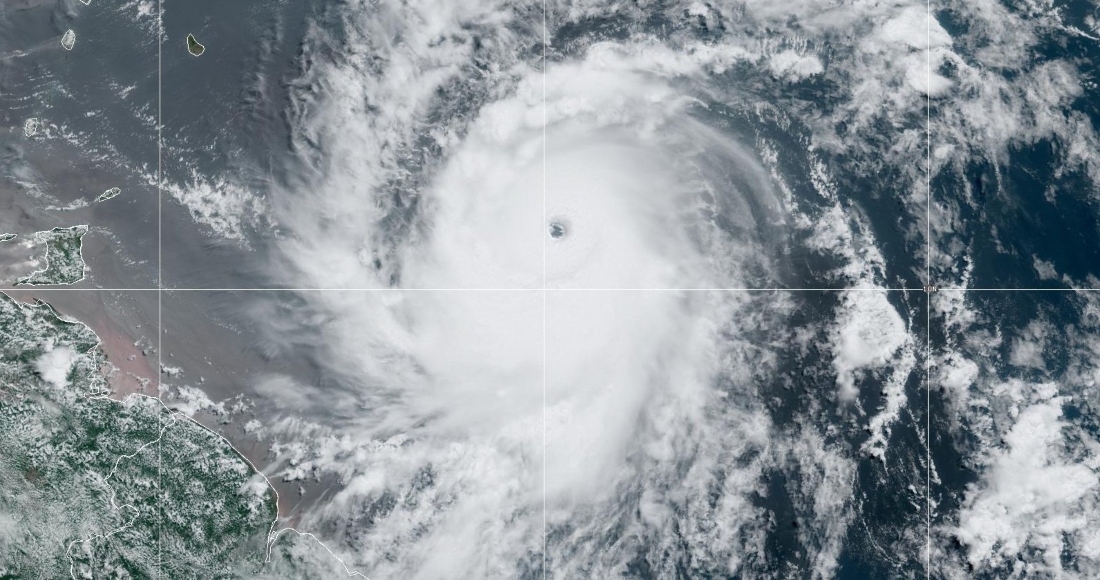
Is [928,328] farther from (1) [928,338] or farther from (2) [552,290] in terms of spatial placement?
(2) [552,290]

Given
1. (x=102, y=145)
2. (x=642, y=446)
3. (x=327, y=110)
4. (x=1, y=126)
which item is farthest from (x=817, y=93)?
(x=1, y=126)

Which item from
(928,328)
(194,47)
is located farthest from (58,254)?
(928,328)

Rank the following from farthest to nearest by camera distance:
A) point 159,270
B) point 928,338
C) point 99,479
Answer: point 99,479
point 159,270
point 928,338

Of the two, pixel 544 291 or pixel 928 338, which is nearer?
pixel 928 338

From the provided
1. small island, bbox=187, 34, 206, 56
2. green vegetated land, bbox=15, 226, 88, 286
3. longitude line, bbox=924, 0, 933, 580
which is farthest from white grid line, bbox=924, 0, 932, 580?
green vegetated land, bbox=15, 226, 88, 286

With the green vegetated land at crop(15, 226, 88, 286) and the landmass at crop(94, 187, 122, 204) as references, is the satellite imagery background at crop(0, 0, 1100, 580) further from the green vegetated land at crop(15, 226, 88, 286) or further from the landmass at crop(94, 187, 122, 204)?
the landmass at crop(94, 187, 122, 204)

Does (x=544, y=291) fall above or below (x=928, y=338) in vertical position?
above
